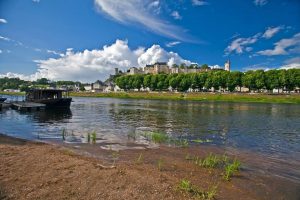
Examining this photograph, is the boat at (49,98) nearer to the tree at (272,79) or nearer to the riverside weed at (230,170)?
the riverside weed at (230,170)

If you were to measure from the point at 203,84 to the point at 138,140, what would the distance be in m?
129

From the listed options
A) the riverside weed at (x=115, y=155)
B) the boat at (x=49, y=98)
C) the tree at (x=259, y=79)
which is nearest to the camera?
the riverside weed at (x=115, y=155)

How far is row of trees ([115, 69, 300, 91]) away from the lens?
11531 cm

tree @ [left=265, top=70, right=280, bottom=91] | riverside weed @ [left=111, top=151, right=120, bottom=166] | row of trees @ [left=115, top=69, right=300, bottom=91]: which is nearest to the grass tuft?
riverside weed @ [left=111, top=151, right=120, bottom=166]

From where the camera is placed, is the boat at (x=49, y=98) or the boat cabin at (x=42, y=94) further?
the boat cabin at (x=42, y=94)

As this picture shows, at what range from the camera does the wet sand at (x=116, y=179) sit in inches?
379

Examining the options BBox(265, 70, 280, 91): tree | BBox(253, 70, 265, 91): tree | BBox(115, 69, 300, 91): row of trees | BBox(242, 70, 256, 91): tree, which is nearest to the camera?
BBox(115, 69, 300, 91): row of trees

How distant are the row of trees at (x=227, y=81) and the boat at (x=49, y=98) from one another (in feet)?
303

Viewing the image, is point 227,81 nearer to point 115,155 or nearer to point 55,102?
point 55,102

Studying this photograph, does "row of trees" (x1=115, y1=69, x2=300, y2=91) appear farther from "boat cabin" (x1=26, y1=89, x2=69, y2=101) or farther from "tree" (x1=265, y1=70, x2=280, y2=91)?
"boat cabin" (x1=26, y1=89, x2=69, y2=101)

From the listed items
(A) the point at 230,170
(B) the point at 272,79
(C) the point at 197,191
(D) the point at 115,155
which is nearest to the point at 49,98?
(D) the point at 115,155

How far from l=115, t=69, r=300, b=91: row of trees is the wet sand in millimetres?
114320

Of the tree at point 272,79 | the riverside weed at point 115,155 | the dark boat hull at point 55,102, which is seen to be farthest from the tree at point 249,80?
the riverside weed at point 115,155

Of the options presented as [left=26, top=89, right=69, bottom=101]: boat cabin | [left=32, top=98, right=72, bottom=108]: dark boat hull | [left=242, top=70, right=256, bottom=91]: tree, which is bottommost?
[left=32, top=98, right=72, bottom=108]: dark boat hull
